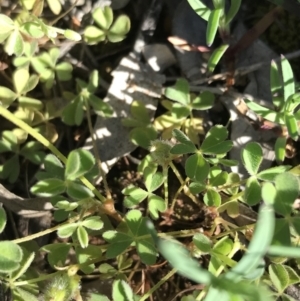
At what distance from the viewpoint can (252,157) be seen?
1.77 m

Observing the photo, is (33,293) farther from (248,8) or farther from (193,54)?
(248,8)

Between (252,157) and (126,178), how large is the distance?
75 cm

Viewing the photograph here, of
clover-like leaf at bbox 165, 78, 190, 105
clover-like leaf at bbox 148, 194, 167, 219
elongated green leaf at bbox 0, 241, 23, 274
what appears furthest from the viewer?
clover-like leaf at bbox 165, 78, 190, 105

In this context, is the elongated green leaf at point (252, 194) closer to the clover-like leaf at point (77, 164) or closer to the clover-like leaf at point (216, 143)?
the clover-like leaf at point (216, 143)

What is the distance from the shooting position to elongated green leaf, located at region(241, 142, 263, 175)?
1763 mm

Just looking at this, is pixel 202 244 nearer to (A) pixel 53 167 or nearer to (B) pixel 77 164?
(B) pixel 77 164

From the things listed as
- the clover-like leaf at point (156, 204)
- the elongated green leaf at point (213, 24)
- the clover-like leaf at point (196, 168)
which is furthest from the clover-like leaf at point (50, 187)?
the elongated green leaf at point (213, 24)

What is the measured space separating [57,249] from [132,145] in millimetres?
636

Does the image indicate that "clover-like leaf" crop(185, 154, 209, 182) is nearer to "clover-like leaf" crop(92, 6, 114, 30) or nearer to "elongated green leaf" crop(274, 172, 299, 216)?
"elongated green leaf" crop(274, 172, 299, 216)

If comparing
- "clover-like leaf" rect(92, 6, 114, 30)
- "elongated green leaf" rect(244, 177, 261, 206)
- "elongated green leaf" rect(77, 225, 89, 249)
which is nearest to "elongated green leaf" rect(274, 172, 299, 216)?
"elongated green leaf" rect(244, 177, 261, 206)

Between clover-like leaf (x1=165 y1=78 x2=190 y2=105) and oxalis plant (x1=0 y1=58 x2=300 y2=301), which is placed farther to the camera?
clover-like leaf (x1=165 y1=78 x2=190 y2=105)

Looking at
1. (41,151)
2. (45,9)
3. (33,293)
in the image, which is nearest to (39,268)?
(33,293)

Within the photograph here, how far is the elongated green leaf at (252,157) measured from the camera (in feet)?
5.78

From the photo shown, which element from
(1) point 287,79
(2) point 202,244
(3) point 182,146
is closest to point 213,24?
(1) point 287,79
